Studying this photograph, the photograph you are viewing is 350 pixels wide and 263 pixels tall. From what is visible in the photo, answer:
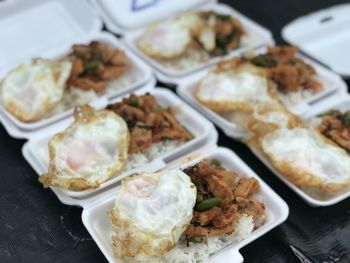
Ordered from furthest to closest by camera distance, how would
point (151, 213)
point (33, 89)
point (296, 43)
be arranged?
point (296, 43), point (33, 89), point (151, 213)

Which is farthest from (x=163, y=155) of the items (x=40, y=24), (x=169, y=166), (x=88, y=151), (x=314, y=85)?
(x=40, y=24)

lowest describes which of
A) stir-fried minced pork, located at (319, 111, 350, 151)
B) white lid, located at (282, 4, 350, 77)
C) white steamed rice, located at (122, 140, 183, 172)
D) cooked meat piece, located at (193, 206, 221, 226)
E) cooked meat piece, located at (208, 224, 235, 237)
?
white lid, located at (282, 4, 350, 77)

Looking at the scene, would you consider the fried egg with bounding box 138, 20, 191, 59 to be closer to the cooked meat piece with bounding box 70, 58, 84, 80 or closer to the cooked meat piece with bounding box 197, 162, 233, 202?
the cooked meat piece with bounding box 70, 58, 84, 80

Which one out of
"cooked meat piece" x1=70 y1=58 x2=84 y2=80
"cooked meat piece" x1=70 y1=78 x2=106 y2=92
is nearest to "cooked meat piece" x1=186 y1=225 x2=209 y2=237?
"cooked meat piece" x1=70 y1=78 x2=106 y2=92

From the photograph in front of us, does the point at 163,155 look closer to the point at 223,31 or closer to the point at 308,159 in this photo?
the point at 308,159

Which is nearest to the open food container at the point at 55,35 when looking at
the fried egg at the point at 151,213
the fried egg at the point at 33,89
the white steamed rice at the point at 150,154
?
the fried egg at the point at 33,89

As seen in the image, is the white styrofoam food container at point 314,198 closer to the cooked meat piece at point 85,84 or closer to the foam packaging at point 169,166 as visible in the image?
the foam packaging at point 169,166

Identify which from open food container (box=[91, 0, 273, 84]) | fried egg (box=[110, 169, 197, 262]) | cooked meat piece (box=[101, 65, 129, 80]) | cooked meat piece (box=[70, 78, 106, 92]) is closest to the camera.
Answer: fried egg (box=[110, 169, 197, 262])

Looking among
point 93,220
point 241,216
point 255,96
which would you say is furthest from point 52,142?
point 255,96
